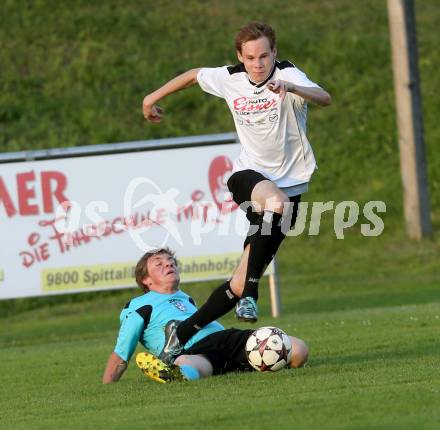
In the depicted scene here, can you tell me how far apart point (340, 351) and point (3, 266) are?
6.67 metres

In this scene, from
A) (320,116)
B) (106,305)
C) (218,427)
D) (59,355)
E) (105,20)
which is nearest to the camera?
(218,427)

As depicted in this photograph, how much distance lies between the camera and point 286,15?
29.1 meters

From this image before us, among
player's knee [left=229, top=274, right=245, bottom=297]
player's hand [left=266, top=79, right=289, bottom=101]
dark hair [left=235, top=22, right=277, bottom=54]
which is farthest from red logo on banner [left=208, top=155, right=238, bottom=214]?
player's hand [left=266, top=79, right=289, bottom=101]

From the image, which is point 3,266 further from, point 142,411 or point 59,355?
point 142,411

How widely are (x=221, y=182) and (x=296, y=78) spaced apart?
7.45 m

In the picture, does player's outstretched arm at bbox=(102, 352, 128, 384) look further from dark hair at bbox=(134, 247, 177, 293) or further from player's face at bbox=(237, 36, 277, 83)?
player's face at bbox=(237, 36, 277, 83)

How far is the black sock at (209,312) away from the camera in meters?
8.96

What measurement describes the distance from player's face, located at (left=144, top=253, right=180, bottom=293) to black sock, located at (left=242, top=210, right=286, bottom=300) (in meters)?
0.72

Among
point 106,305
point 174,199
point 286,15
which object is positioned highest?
point 286,15

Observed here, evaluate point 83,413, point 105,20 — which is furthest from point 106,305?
point 83,413

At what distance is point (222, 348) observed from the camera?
358 inches

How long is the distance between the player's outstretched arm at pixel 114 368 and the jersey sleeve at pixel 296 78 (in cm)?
239

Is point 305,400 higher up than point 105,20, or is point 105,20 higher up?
point 105,20

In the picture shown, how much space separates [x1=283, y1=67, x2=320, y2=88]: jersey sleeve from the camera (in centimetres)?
864
